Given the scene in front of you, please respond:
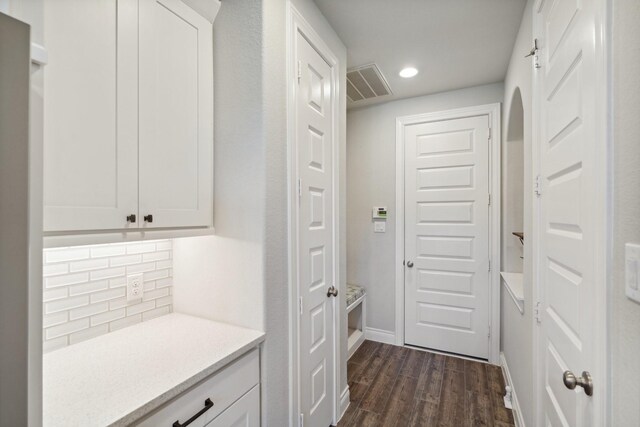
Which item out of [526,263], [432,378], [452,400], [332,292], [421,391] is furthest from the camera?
[432,378]

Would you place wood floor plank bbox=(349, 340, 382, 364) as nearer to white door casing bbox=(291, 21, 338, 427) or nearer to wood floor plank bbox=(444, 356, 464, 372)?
wood floor plank bbox=(444, 356, 464, 372)

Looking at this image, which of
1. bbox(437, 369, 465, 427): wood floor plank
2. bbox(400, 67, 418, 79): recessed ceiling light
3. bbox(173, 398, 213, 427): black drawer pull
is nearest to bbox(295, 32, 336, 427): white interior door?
bbox(173, 398, 213, 427): black drawer pull

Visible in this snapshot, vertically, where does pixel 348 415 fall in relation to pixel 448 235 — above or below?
below

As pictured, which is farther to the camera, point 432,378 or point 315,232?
point 432,378

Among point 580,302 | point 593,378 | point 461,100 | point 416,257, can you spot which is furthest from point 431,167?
point 593,378

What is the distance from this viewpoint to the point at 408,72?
8.30 ft

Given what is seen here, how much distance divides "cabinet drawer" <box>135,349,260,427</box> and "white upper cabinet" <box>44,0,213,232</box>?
597mm

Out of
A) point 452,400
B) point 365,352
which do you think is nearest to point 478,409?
point 452,400

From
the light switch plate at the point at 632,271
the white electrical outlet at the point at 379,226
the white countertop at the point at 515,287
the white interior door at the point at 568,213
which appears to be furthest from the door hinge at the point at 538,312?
the white electrical outlet at the point at 379,226

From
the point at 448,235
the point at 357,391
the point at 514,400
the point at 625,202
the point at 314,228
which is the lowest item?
the point at 357,391

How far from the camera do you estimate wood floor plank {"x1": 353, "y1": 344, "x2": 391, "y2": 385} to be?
2.50m

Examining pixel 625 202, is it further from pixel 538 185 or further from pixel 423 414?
pixel 423 414

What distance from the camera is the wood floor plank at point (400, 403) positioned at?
2.00 metres

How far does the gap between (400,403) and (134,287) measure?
1.98 meters
